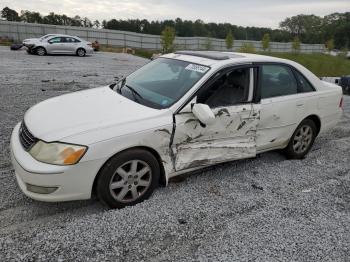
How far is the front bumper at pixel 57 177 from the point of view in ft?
10.0

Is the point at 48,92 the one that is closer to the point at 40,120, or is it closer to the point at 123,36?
the point at 40,120

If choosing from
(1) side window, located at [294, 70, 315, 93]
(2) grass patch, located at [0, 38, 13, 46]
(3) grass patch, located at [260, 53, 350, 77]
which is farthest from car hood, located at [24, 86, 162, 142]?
(2) grass patch, located at [0, 38, 13, 46]

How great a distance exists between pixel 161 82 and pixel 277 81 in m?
1.62

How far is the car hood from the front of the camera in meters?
3.27

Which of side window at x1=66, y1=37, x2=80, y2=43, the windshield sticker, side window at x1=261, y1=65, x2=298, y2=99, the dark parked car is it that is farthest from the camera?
side window at x1=66, y1=37, x2=80, y2=43

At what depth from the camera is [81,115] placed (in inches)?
139

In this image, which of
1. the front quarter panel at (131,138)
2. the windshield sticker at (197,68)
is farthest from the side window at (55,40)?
the front quarter panel at (131,138)

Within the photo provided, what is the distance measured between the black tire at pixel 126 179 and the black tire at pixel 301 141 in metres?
2.37

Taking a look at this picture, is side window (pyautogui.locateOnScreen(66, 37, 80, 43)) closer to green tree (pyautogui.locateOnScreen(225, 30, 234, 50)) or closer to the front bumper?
the front bumper

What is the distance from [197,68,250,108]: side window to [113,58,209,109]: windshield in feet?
0.65

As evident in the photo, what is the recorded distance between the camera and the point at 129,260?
2773 millimetres

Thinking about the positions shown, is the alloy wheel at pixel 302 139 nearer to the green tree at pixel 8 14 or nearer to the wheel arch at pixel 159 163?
the wheel arch at pixel 159 163

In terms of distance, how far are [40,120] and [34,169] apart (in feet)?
2.34

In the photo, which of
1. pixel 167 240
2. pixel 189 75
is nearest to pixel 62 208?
pixel 167 240
